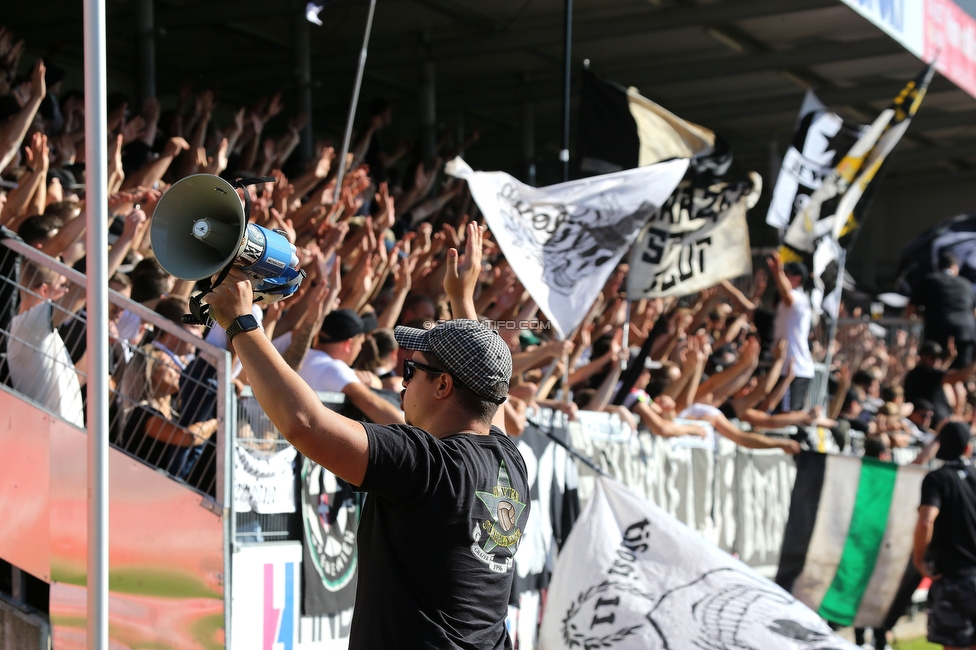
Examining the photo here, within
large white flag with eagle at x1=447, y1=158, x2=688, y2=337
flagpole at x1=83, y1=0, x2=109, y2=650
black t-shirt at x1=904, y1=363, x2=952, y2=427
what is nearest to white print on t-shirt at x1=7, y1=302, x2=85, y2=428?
flagpole at x1=83, y1=0, x2=109, y2=650

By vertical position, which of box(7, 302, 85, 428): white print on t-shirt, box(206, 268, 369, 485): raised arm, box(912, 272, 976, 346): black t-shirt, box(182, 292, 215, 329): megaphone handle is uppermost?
box(912, 272, 976, 346): black t-shirt

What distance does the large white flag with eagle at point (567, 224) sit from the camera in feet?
25.1

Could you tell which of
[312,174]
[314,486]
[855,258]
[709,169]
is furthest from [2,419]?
[855,258]

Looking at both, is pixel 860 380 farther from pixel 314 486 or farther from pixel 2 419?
pixel 2 419

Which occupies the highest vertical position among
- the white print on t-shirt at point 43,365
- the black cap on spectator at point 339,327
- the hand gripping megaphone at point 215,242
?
the black cap on spectator at point 339,327

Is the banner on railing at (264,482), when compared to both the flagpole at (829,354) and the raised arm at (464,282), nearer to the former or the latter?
the raised arm at (464,282)

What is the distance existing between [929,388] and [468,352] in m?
11.7

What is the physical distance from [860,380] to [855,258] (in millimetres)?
11860

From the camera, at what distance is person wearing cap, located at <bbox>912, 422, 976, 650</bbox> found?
335 inches

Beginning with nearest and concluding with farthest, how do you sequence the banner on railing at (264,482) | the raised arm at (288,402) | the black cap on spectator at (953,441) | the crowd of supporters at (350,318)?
1. the raised arm at (288,402)
2. the crowd of supporters at (350,318)
3. the banner on railing at (264,482)
4. the black cap on spectator at (953,441)

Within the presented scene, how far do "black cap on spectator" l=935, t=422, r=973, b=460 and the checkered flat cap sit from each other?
6.44 metres

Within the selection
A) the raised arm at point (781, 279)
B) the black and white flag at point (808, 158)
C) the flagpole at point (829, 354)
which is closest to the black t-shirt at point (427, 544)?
the raised arm at point (781, 279)

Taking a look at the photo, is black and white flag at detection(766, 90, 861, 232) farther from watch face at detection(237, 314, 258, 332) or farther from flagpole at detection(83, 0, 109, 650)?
watch face at detection(237, 314, 258, 332)

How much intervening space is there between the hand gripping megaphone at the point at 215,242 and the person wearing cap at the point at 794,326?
903 cm
